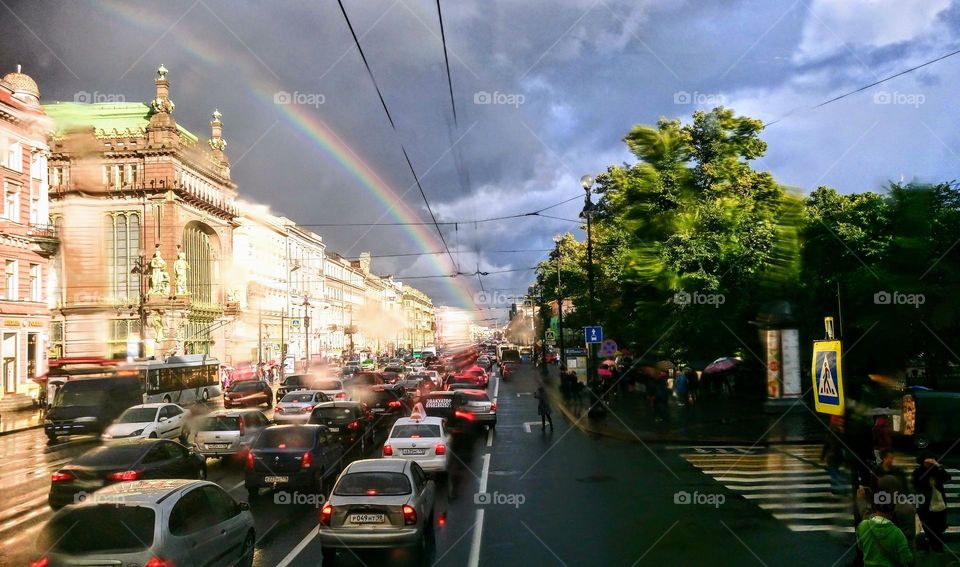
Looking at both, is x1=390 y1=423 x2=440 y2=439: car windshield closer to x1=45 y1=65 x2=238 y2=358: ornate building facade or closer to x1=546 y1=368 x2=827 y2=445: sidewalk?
x1=546 y1=368 x2=827 y2=445: sidewalk

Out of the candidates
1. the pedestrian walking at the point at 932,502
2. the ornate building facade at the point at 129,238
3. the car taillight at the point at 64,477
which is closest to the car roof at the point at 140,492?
the car taillight at the point at 64,477

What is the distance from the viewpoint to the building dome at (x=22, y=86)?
42822mm

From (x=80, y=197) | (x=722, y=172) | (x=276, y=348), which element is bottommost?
(x=276, y=348)

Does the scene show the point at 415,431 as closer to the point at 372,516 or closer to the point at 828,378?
the point at 372,516

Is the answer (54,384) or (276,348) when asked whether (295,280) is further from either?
(54,384)

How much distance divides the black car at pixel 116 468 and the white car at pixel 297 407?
41.5 feet

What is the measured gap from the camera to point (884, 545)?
693cm

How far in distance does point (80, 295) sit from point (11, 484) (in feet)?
181

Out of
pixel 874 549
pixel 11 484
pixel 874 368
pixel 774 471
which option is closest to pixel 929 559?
pixel 874 549

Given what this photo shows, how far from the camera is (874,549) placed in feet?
23.0

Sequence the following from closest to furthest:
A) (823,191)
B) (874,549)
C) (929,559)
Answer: (874,549) < (929,559) < (823,191)

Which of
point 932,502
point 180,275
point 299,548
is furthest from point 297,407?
point 180,275

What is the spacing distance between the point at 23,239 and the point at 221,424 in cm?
3055

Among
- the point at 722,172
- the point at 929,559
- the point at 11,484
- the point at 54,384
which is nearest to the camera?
the point at 929,559
